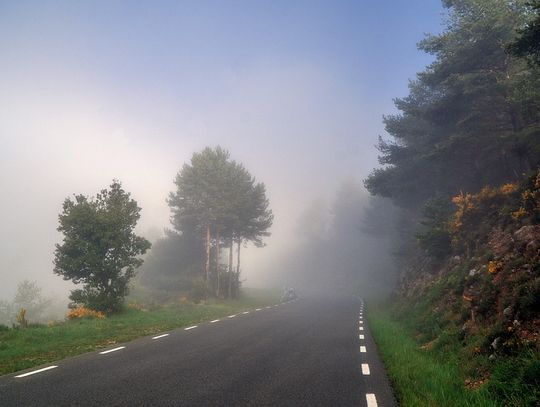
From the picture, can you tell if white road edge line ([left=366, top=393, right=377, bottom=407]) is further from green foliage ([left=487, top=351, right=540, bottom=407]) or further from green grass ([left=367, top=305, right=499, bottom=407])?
green foliage ([left=487, top=351, right=540, bottom=407])

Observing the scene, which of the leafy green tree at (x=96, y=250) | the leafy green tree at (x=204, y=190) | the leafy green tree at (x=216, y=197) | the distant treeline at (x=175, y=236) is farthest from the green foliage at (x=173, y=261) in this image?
the leafy green tree at (x=96, y=250)

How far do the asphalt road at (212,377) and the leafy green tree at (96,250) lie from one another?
10011 millimetres

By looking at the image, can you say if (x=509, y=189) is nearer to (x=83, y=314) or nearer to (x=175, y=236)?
(x=83, y=314)

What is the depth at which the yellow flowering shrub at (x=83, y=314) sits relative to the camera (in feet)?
59.2

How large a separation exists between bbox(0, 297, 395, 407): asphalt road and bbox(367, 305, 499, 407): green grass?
320mm

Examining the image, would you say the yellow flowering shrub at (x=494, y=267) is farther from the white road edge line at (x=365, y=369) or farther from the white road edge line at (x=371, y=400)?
the white road edge line at (x=371, y=400)

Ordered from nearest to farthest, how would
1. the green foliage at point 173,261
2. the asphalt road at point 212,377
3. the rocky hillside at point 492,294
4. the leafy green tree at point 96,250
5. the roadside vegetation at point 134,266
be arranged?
the asphalt road at point 212,377 < the rocky hillside at point 492,294 < the roadside vegetation at point 134,266 < the leafy green tree at point 96,250 < the green foliage at point 173,261

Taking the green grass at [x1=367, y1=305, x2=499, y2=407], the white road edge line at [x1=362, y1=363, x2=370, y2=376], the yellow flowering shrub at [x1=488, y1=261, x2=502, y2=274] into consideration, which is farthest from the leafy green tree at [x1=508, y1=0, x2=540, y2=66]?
the white road edge line at [x1=362, y1=363, x2=370, y2=376]

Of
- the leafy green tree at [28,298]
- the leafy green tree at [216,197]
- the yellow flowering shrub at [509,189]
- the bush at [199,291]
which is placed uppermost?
the leafy green tree at [216,197]

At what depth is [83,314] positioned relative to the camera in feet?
60.5

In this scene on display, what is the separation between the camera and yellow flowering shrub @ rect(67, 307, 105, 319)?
59.2 feet

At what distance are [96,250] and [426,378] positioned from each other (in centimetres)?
1793

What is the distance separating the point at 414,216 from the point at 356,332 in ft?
104

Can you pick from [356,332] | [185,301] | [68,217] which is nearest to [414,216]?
[185,301]
